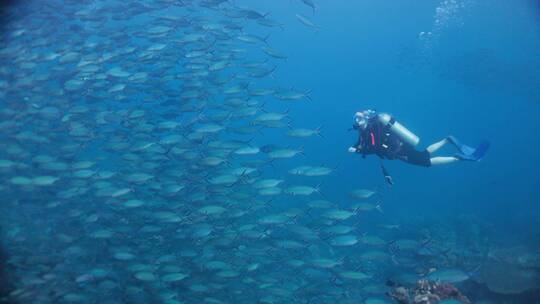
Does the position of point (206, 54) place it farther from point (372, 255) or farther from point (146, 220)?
point (372, 255)

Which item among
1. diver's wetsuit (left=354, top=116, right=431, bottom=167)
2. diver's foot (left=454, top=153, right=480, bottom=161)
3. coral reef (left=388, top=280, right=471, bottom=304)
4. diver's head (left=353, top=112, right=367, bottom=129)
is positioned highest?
diver's head (left=353, top=112, right=367, bottom=129)

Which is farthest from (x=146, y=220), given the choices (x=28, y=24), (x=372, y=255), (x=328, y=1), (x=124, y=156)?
(x=328, y=1)

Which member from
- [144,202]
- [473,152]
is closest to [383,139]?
[473,152]

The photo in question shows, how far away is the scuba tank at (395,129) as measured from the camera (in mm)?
9016

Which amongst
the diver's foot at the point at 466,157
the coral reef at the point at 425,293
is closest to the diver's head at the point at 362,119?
the diver's foot at the point at 466,157

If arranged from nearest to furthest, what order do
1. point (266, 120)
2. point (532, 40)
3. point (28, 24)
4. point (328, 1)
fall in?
point (266, 120), point (28, 24), point (532, 40), point (328, 1)

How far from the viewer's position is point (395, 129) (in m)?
9.20

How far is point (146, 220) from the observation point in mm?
9398

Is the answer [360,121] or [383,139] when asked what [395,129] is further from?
[360,121]

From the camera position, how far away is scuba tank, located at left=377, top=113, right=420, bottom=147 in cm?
902

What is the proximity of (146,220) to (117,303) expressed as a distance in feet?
6.26

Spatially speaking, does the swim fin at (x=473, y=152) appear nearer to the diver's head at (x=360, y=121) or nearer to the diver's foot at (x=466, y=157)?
the diver's foot at (x=466, y=157)

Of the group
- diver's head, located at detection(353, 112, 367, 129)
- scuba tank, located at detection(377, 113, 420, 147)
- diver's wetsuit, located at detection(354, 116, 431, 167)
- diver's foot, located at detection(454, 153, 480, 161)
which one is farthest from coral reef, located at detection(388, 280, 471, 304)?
diver's foot, located at detection(454, 153, 480, 161)

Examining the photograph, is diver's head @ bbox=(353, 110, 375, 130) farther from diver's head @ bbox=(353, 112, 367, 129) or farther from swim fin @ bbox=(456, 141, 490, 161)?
swim fin @ bbox=(456, 141, 490, 161)
